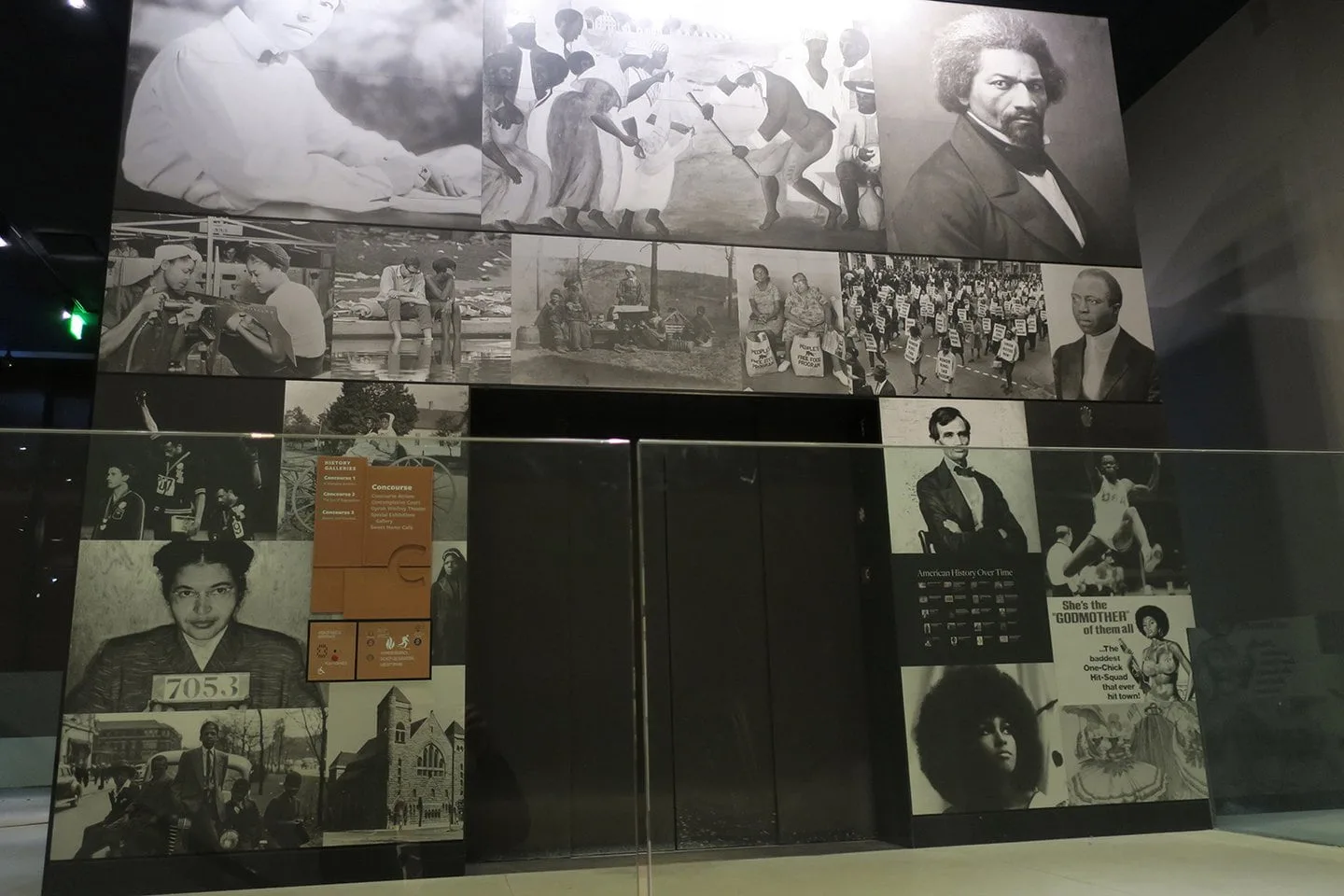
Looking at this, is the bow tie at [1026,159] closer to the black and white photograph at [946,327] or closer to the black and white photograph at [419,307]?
the black and white photograph at [946,327]

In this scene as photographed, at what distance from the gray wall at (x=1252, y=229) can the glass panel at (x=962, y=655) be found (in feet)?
11.1

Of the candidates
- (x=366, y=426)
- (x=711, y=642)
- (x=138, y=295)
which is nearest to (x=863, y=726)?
(x=711, y=642)

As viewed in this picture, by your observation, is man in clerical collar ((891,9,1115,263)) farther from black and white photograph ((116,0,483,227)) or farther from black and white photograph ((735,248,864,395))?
black and white photograph ((116,0,483,227))

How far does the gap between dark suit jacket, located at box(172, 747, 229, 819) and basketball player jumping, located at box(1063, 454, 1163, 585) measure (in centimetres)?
255

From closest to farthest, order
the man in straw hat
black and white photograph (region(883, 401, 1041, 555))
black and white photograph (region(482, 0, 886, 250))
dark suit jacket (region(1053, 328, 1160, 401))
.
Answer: black and white photograph (region(883, 401, 1041, 555)), the man in straw hat, black and white photograph (region(482, 0, 886, 250)), dark suit jacket (region(1053, 328, 1160, 401))

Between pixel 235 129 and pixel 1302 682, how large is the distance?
4.84m

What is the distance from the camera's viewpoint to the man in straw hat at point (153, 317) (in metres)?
4.54

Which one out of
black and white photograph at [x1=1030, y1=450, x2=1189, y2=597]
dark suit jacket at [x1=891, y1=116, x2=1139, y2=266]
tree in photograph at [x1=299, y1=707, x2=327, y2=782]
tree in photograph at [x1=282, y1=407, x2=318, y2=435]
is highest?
dark suit jacket at [x1=891, y1=116, x2=1139, y2=266]

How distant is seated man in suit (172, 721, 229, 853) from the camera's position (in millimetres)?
2684

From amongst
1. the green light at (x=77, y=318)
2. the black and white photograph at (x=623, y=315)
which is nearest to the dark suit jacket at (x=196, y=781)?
the black and white photograph at (x=623, y=315)

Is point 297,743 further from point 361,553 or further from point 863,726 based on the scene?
point 863,726

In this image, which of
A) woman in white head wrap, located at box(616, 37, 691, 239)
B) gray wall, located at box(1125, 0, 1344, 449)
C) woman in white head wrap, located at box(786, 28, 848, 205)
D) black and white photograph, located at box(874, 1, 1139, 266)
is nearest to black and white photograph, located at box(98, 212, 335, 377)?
woman in white head wrap, located at box(616, 37, 691, 239)

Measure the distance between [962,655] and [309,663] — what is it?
1827mm

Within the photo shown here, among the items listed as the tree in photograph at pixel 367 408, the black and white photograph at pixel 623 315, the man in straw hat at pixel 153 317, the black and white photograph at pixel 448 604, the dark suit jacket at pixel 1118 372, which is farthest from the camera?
the dark suit jacket at pixel 1118 372
